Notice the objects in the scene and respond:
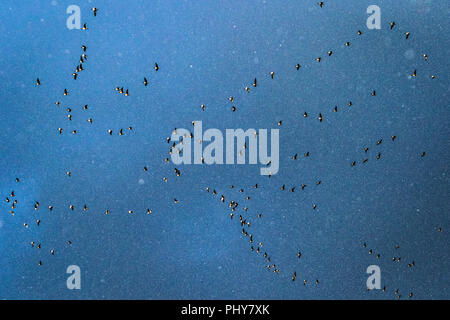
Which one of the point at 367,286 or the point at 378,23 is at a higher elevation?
the point at 378,23
